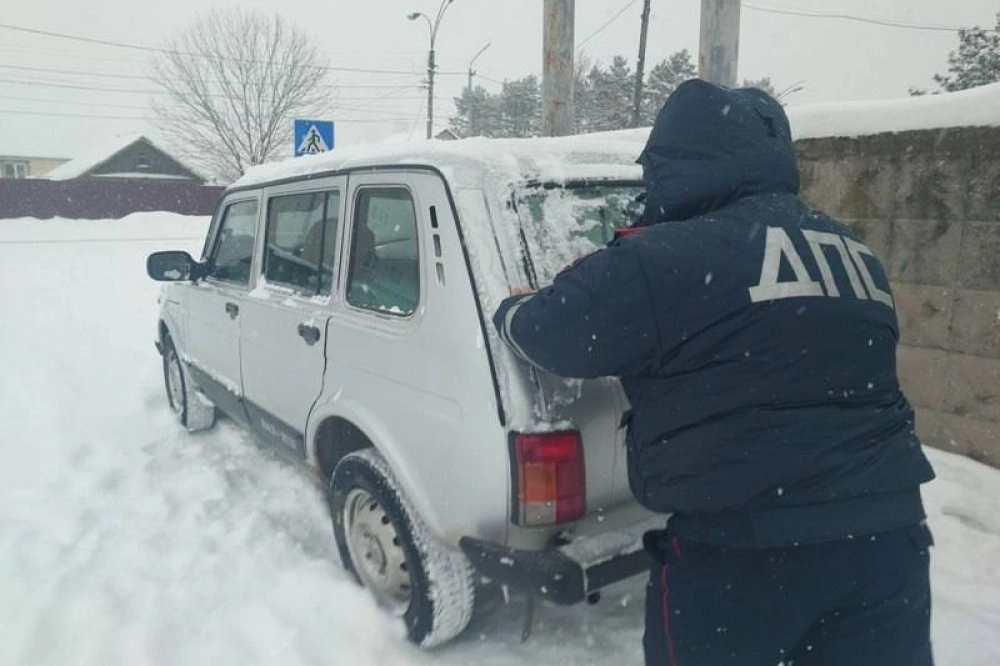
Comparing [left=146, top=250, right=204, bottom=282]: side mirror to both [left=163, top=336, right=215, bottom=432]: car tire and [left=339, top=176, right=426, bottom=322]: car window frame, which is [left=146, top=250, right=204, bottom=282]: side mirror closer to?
[left=163, top=336, right=215, bottom=432]: car tire

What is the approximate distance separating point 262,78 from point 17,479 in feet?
136

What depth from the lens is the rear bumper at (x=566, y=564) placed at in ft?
6.66

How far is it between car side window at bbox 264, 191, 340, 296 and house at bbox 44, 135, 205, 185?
44102 millimetres

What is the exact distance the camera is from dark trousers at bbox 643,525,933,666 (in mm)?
1438

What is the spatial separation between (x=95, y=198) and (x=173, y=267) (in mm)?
25756

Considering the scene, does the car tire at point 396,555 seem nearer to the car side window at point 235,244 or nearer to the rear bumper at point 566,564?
the rear bumper at point 566,564

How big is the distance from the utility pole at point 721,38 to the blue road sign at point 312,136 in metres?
4.65

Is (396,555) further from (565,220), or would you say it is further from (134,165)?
(134,165)

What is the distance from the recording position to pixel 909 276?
4.21 meters

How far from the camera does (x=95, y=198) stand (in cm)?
2591

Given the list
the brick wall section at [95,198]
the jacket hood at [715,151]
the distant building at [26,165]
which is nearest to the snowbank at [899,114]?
the jacket hood at [715,151]

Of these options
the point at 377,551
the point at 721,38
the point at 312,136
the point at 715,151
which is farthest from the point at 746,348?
the point at 312,136

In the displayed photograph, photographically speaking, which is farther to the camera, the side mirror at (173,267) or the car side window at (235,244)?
the side mirror at (173,267)

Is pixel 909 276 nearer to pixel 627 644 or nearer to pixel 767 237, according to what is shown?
→ pixel 627 644
